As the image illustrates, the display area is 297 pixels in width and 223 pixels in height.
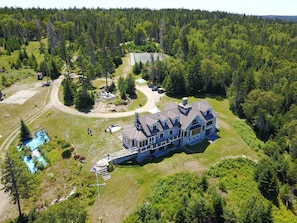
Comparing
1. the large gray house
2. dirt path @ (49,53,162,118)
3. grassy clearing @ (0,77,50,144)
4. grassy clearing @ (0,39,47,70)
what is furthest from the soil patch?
the large gray house

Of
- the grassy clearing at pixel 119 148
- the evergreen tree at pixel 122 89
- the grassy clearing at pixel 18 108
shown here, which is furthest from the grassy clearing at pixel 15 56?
the grassy clearing at pixel 119 148

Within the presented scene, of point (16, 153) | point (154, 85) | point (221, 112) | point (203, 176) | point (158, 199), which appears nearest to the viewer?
point (158, 199)

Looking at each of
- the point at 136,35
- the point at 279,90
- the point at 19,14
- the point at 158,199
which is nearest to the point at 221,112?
the point at 279,90

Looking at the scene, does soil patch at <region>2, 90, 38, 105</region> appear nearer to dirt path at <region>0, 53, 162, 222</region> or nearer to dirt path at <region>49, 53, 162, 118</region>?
dirt path at <region>0, 53, 162, 222</region>

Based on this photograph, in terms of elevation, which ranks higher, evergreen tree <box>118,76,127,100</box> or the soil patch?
evergreen tree <box>118,76,127,100</box>

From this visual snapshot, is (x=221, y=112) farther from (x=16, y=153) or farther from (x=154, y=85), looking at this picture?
(x=16, y=153)

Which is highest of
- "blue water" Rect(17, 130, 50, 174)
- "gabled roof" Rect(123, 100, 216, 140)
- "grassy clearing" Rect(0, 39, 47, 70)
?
"gabled roof" Rect(123, 100, 216, 140)

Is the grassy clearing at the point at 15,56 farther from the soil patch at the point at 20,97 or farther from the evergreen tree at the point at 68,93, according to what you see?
the evergreen tree at the point at 68,93
